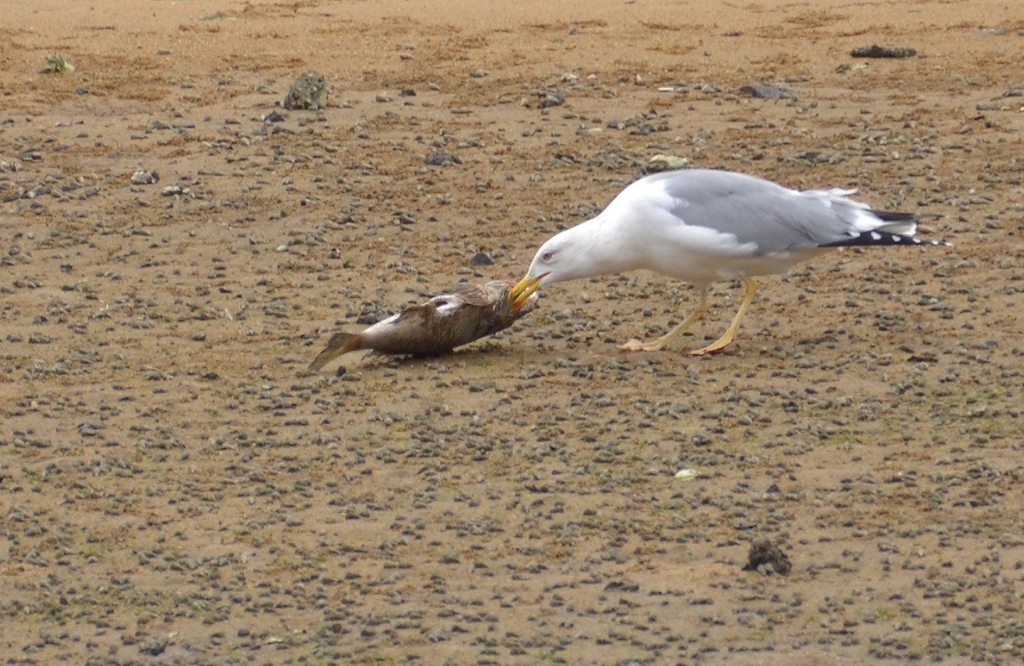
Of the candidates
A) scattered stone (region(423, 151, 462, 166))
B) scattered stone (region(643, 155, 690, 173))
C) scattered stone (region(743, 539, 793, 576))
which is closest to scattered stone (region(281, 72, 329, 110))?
scattered stone (region(423, 151, 462, 166))

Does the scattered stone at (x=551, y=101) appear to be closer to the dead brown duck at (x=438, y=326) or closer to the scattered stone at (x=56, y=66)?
the scattered stone at (x=56, y=66)

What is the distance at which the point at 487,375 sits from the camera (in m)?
8.16

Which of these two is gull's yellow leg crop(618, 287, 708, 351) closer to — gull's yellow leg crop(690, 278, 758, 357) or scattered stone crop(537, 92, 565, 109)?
gull's yellow leg crop(690, 278, 758, 357)

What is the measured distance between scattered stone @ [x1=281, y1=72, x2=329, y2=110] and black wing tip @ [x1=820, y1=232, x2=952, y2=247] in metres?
4.79

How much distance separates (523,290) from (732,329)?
3.27 ft

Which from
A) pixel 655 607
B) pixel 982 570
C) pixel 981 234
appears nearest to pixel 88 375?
pixel 655 607

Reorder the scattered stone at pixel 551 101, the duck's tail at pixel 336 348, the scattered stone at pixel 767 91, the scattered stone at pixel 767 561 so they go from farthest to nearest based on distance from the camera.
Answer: the scattered stone at pixel 767 91
the scattered stone at pixel 551 101
the duck's tail at pixel 336 348
the scattered stone at pixel 767 561

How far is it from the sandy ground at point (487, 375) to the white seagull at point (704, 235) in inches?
15.4

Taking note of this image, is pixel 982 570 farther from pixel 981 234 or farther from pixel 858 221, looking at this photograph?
pixel 981 234

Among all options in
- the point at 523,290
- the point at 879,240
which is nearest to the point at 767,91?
the point at 879,240

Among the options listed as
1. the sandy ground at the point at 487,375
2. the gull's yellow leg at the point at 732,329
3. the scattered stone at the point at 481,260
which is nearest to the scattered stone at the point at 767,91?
Answer: the sandy ground at the point at 487,375

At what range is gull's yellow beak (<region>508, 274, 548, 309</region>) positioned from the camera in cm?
847

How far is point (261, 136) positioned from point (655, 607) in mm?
6638

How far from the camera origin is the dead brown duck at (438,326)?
323 inches
